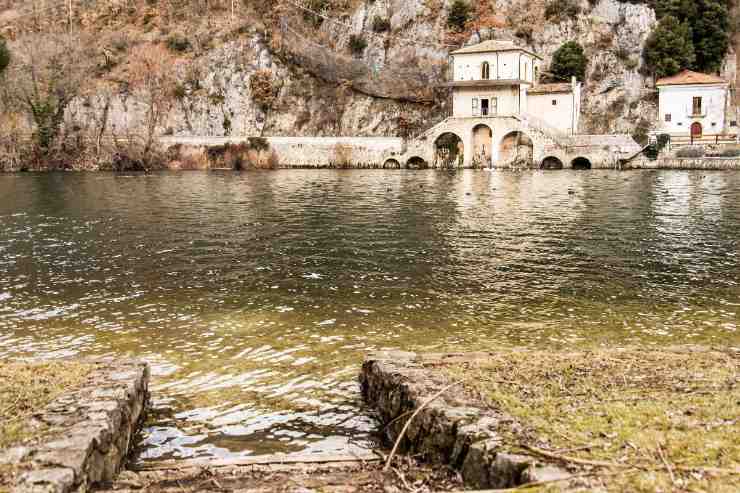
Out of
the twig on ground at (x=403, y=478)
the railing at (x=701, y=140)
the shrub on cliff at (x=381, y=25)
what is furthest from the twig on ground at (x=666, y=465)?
the shrub on cliff at (x=381, y=25)

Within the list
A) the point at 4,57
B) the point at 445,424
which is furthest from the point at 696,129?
the point at 445,424

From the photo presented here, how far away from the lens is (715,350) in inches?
398

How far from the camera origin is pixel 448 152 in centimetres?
7850

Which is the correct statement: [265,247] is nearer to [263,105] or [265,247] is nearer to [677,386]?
[677,386]

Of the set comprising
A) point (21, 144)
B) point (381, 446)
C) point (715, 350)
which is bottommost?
point (381, 446)

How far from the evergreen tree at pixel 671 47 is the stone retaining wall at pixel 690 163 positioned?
17.4 metres

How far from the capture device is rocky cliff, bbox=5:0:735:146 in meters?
84.5

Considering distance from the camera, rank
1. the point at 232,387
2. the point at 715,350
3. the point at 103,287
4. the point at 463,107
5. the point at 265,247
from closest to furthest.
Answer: the point at 715,350, the point at 232,387, the point at 103,287, the point at 265,247, the point at 463,107

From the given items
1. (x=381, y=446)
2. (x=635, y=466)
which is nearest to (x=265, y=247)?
(x=381, y=446)

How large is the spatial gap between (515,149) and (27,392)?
72.9 m

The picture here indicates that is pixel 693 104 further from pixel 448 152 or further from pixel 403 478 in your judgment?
pixel 403 478

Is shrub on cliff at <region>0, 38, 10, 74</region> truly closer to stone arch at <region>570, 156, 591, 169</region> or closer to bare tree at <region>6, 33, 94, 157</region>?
bare tree at <region>6, 33, 94, 157</region>

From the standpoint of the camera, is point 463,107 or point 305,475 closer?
point 305,475

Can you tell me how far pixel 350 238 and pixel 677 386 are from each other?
1989 centimetres
